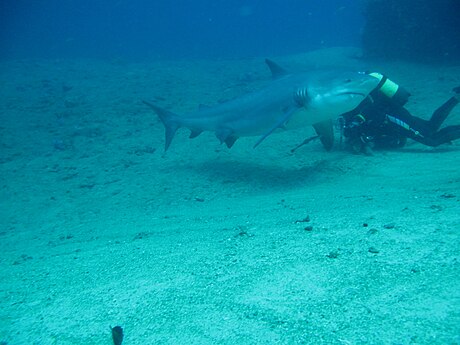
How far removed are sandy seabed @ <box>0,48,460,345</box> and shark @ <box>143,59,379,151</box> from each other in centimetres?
109

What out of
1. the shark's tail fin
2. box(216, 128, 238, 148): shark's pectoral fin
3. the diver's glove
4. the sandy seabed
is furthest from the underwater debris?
the diver's glove

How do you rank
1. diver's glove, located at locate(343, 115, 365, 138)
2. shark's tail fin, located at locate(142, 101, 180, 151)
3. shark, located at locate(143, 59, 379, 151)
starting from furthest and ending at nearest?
shark's tail fin, located at locate(142, 101, 180, 151)
diver's glove, located at locate(343, 115, 365, 138)
shark, located at locate(143, 59, 379, 151)

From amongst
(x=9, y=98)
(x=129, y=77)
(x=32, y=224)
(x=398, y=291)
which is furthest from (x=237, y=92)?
(x=398, y=291)

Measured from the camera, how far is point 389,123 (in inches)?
298

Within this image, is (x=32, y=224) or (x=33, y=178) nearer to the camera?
(x=32, y=224)

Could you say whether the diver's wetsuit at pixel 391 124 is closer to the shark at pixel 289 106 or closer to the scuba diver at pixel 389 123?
the scuba diver at pixel 389 123

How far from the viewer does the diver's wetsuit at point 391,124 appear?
7412 millimetres

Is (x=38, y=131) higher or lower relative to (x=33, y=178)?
higher

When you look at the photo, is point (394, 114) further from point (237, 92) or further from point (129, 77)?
point (129, 77)

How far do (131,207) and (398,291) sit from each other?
5199mm

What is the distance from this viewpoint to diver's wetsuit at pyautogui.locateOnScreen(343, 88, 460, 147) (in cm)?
741

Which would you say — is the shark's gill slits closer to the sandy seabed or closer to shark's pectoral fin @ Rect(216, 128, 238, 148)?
the sandy seabed

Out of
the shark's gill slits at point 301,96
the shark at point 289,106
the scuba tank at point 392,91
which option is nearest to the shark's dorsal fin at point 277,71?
the shark at point 289,106

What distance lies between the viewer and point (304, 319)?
1894 mm
